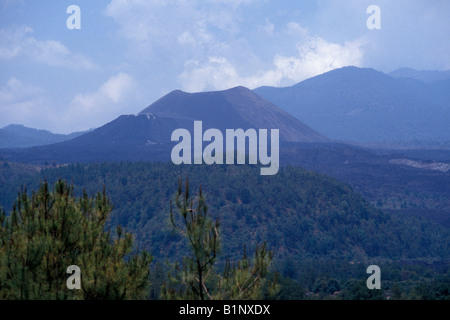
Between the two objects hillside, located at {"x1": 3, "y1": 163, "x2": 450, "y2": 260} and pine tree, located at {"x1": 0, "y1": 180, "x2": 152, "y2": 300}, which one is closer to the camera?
pine tree, located at {"x1": 0, "y1": 180, "x2": 152, "y2": 300}

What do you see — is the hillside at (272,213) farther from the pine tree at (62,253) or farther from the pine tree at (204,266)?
the pine tree at (204,266)

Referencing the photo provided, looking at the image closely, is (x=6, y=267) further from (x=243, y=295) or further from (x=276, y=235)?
(x=276, y=235)

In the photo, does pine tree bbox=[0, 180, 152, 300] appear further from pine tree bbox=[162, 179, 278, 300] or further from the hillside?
the hillside

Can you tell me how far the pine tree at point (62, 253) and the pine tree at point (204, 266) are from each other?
132 centimetres

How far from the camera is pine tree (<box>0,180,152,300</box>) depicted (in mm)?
13414

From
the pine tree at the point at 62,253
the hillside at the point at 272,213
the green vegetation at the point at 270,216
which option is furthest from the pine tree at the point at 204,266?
the hillside at the point at 272,213

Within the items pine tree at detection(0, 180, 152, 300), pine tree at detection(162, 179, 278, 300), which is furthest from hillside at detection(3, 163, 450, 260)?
pine tree at detection(162, 179, 278, 300)

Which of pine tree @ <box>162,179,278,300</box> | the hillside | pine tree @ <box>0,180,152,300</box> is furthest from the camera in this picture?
the hillside

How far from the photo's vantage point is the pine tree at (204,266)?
1271 centimetres

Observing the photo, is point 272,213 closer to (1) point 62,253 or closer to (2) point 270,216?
(2) point 270,216

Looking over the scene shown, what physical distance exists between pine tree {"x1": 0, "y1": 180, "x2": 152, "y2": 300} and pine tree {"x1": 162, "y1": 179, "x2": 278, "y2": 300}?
4.32ft

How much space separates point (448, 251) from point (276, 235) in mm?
25692

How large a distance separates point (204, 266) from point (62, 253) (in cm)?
384
